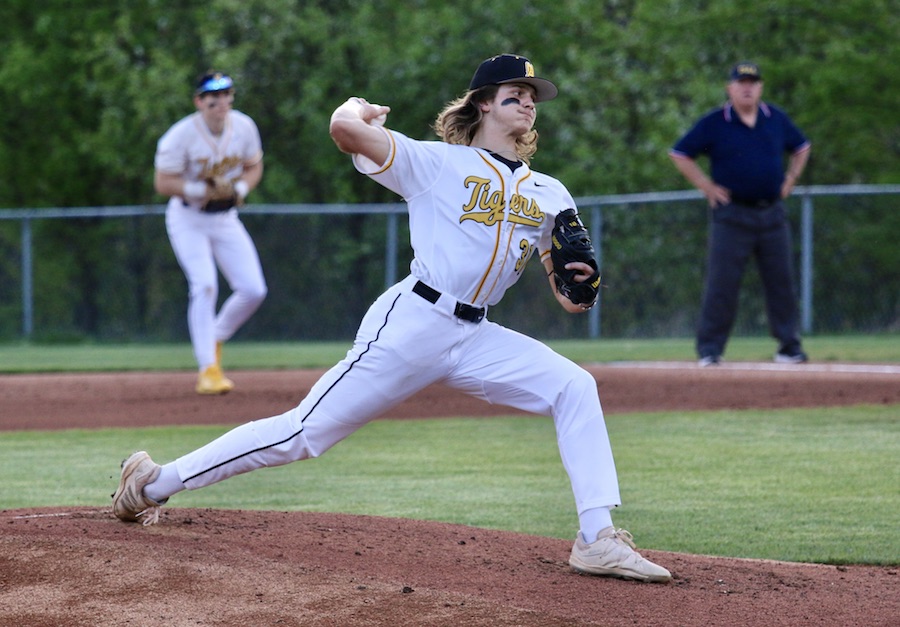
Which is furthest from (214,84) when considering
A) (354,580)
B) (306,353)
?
(306,353)

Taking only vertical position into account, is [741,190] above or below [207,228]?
above

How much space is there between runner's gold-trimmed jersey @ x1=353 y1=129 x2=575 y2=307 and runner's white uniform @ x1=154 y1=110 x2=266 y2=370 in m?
5.38

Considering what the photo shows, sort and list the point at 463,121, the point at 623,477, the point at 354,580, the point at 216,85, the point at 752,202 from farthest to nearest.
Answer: the point at 752,202, the point at 216,85, the point at 623,477, the point at 463,121, the point at 354,580

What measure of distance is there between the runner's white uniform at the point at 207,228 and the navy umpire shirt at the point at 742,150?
3858mm

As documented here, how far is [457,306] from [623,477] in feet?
8.14

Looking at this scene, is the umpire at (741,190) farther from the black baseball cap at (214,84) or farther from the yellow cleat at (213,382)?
the yellow cleat at (213,382)

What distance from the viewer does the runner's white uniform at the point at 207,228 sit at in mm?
9852

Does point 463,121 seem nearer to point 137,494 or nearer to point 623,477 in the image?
point 137,494

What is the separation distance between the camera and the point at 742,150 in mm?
11039

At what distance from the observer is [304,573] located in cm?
418

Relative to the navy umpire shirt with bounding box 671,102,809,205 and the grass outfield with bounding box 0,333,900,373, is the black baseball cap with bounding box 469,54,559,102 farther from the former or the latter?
the grass outfield with bounding box 0,333,900,373

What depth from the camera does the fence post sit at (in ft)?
51.7

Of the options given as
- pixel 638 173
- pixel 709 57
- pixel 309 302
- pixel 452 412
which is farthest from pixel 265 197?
pixel 452 412

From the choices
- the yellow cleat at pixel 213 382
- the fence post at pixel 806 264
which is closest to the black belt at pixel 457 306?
the yellow cleat at pixel 213 382
